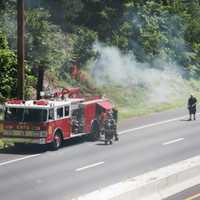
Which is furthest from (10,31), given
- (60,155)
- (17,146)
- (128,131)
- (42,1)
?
(60,155)

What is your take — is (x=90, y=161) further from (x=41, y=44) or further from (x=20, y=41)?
(x=41, y=44)

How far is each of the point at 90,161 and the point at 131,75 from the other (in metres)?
28.3

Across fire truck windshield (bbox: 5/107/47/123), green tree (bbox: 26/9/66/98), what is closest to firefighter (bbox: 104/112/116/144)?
fire truck windshield (bbox: 5/107/47/123)

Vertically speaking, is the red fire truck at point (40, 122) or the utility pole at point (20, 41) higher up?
the utility pole at point (20, 41)

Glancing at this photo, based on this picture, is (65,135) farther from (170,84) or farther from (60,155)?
(170,84)

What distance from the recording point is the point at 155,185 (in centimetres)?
1795

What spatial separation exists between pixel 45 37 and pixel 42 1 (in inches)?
292

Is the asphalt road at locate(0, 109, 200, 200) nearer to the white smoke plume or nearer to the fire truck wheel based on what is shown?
the fire truck wheel

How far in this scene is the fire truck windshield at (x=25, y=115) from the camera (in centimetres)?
3129

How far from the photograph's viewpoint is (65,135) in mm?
32938

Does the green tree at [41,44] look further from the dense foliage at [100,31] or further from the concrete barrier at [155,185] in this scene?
the concrete barrier at [155,185]

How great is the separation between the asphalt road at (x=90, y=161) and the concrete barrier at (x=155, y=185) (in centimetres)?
328

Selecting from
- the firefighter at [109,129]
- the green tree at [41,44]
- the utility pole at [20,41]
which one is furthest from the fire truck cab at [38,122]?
the green tree at [41,44]

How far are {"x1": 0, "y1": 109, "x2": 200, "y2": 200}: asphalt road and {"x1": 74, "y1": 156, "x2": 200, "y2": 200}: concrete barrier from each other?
3.28m
